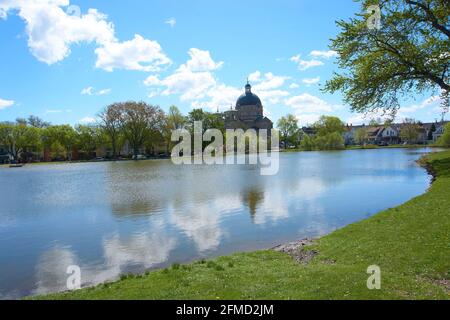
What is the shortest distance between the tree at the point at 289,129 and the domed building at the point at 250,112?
61.7 ft

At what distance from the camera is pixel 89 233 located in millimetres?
18688

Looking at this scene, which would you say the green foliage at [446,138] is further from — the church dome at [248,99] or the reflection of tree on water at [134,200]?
the church dome at [248,99]

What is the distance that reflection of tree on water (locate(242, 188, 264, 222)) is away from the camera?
22597 millimetres

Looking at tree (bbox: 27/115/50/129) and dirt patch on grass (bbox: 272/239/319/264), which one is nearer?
dirt patch on grass (bbox: 272/239/319/264)

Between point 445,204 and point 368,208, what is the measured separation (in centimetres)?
517

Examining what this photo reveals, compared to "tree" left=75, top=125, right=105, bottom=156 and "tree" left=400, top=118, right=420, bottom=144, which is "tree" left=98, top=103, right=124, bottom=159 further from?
"tree" left=400, top=118, right=420, bottom=144

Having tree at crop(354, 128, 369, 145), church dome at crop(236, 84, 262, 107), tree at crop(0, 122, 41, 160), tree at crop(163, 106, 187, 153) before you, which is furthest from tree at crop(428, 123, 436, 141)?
tree at crop(0, 122, 41, 160)

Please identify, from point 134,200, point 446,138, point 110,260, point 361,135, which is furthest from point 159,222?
point 361,135

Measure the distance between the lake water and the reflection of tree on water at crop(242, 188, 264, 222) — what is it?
0.07 meters

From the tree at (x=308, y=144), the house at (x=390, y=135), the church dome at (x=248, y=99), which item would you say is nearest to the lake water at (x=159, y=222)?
the tree at (x=308, y=144)

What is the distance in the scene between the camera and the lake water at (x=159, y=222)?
13.8 meters
